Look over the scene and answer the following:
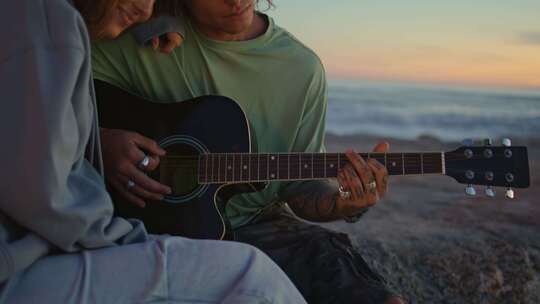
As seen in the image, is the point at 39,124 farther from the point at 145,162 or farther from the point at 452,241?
the point at 452,241

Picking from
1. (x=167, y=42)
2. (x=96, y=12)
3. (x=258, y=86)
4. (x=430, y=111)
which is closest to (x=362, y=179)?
(x=258, y=86)

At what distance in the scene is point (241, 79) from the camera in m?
2.28

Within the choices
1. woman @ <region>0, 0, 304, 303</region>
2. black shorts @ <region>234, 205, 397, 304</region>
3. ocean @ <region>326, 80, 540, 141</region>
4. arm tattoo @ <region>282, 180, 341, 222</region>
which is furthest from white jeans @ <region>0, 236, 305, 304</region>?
ocean @ <region>326, 80, 540, 141</region>

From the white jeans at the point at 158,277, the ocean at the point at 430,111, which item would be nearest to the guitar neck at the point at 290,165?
the white jeans at the point at 158,277

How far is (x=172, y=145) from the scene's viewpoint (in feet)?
6.96

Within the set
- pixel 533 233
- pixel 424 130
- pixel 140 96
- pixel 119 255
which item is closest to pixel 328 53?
pixel 424 130

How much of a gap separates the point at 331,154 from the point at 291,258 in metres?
0.33

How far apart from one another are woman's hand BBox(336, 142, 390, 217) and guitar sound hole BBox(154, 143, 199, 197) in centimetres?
44

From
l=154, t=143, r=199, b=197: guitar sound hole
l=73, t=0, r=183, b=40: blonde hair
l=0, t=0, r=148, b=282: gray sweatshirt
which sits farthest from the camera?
l=154, t=143, r=199, b=197: guitar sound hole

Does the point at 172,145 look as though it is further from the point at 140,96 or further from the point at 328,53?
the point at 328,53

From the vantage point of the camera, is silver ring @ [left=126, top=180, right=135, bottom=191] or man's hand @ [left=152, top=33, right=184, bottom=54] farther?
man's hand @ [left=152, top=33, right=184, bottom=54]

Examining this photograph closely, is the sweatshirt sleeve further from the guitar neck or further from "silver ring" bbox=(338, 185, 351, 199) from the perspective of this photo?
"silver ring" bbox=(338, 185, 351, 199)

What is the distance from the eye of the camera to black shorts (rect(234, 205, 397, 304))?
185 centimetres

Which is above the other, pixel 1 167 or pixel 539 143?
pixel 1 167
